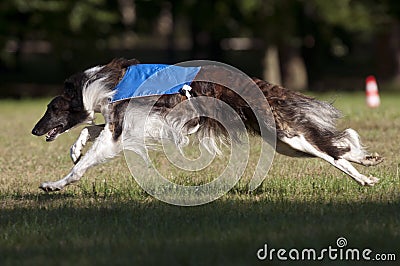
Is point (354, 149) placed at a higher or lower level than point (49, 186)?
higher

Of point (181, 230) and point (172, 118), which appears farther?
point (172, 118)

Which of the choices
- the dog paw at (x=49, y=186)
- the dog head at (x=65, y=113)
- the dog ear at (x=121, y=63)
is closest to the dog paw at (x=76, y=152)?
the dog head at (x=65, y=113)

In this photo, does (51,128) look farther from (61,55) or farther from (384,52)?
(384,52)

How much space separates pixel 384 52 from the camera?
36.6m

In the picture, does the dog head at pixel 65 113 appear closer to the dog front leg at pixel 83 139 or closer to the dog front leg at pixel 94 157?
the dog front leg at pixel 83 139

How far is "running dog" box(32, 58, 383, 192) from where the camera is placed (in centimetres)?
869

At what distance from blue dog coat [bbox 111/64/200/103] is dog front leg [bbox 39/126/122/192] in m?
0.41

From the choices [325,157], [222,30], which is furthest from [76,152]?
[222,30]

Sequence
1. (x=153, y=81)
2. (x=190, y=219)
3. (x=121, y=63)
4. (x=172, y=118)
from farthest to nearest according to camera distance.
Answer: (x=121, y=63) → (x=172, y=118) → (x=153, y=81) → (x=190, y=219)

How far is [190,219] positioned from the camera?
25.7ft

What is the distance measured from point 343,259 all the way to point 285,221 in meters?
1.14

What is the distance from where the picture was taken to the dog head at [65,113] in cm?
917

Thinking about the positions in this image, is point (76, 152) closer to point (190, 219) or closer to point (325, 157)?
point (190, 219)

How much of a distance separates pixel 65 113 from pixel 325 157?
9.02 feet
